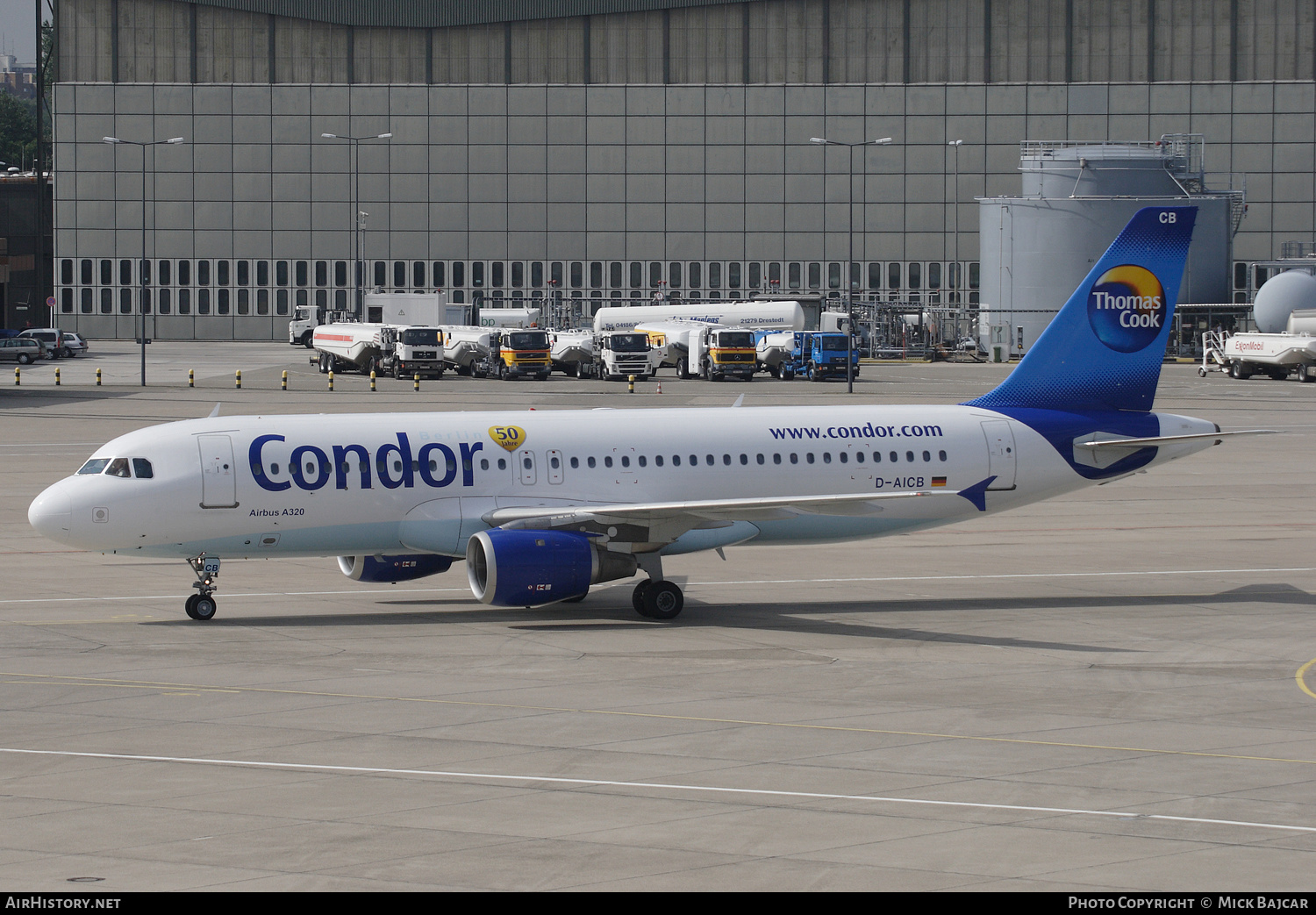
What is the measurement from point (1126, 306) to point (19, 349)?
10572cm

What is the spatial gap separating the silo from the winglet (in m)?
97.9

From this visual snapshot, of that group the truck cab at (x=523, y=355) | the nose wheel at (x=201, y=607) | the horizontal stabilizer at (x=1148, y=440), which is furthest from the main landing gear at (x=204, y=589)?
the truck cab at (x=523, y=355)

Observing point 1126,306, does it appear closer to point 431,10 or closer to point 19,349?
point 19,349

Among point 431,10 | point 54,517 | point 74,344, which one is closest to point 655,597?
point 54,517

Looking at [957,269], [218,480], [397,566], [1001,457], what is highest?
[957,269]

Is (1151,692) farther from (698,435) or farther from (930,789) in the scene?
(698,435)

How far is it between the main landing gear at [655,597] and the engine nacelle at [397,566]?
4.31 meters

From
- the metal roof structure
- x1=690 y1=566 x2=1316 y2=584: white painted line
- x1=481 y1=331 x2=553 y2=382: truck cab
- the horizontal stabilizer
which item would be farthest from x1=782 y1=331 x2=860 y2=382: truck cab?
the horizontal stabilizer

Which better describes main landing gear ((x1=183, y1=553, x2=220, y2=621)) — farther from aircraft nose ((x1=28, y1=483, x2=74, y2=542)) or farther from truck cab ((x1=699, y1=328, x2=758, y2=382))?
truck cab ((x1=699, y1=328, x2=758, y2=382))

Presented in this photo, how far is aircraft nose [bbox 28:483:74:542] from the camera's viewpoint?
95.9 ft

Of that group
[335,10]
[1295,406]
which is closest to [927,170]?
[335,10]

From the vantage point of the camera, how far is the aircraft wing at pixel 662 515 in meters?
29.8

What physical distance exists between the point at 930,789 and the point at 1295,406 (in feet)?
246

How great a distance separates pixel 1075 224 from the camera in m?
130
